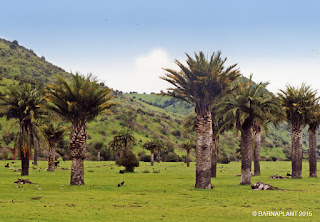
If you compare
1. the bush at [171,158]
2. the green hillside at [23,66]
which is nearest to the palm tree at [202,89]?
the bush at [171,158]

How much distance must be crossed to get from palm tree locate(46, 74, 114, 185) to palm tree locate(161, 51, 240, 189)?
6.00m

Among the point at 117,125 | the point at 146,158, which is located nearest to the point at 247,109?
the point at 146,158

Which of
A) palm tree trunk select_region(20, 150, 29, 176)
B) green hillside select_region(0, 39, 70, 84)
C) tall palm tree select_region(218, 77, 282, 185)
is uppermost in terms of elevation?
green hillside select_region(0, 39, 70, 84)

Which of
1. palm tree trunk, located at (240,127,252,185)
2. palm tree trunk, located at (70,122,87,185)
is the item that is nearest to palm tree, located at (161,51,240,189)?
palm tree trunk, located at (240,127,252,185)

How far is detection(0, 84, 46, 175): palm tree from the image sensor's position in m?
33.1

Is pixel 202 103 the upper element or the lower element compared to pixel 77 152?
upper

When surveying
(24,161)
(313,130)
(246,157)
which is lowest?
(24,161)

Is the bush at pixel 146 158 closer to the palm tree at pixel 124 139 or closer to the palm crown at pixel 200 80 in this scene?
the palm tree at pixel 124 139

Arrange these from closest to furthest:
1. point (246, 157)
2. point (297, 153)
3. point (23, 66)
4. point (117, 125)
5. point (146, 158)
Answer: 1. point (246, 157)
2. point (297, 153)
3. point (146, 158)
4. point (117, 125)
5. point (23, 66)

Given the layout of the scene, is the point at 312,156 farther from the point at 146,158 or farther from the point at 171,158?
the point at 171,158

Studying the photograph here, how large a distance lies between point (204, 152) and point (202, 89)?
517 cm

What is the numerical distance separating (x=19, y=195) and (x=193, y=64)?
646 inches

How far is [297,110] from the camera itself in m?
34.3

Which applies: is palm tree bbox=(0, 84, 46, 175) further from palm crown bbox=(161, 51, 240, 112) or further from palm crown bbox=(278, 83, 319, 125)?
palm crown bbox=(278, 83, 319, 125)
